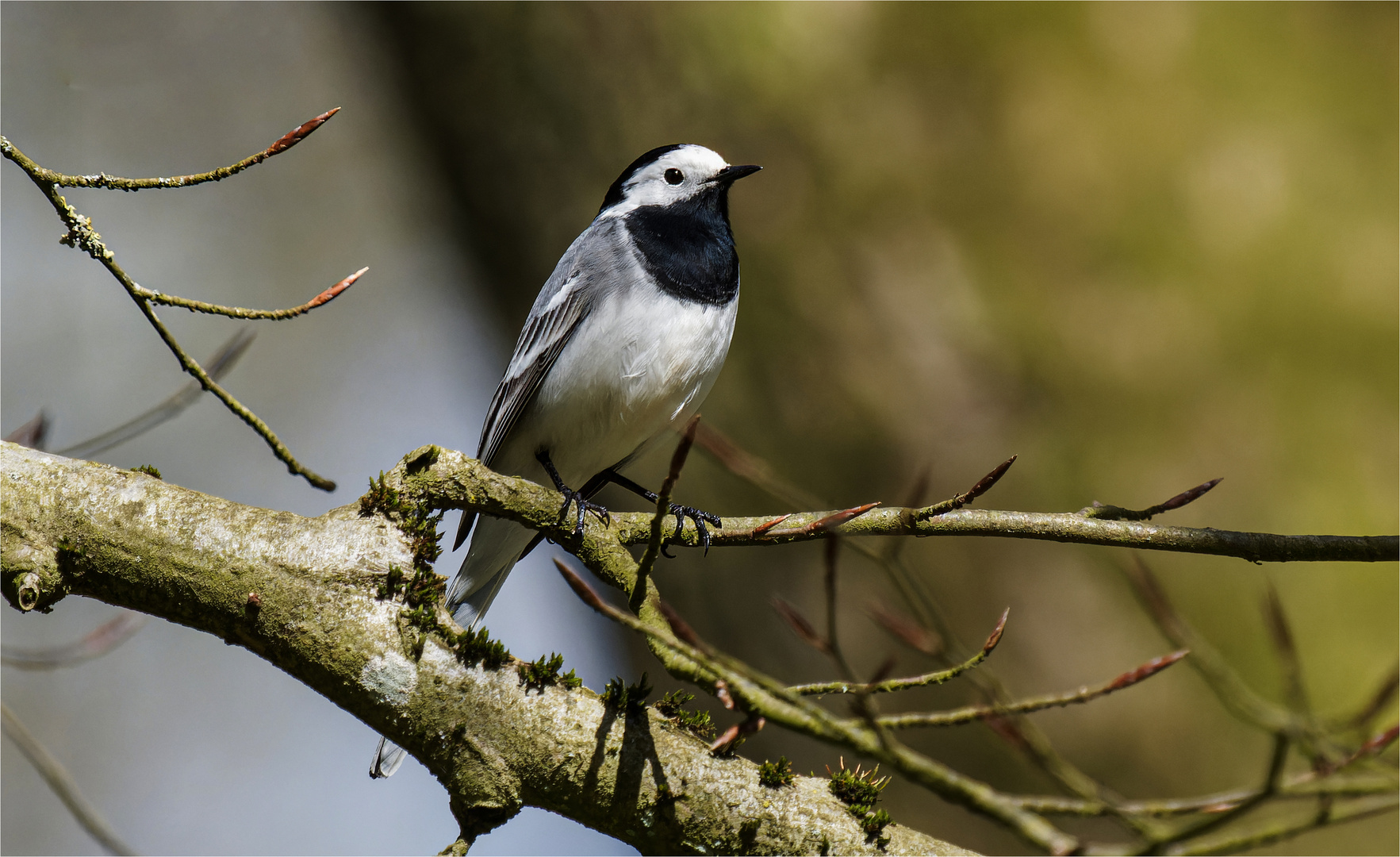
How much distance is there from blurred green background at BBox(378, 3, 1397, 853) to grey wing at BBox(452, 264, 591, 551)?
3.95 ft

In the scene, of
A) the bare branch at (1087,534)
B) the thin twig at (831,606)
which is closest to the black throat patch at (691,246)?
the bare branch at (1087,534)

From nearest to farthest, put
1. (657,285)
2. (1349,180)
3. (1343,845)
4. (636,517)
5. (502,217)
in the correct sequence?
(636,517), (657,285), (1343,845), (1349,180), (502,217)

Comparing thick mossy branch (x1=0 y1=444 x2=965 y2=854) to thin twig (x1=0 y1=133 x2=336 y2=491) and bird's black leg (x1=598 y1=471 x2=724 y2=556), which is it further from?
bird's black leg (x1=598 y1=471 x2=724 y2=556)

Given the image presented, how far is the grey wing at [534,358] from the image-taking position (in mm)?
3625

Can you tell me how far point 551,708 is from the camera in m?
1.95

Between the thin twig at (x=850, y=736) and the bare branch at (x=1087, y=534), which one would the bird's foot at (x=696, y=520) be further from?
the thin twig at (x=850, y=736)

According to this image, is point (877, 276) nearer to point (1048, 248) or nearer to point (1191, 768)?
point (1048, 248)

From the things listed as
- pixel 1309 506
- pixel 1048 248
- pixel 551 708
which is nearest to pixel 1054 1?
pixel 1048 248

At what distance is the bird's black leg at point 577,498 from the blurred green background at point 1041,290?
83 centimetres

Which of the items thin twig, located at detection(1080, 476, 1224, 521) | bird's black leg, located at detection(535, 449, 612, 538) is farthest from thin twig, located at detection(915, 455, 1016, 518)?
bird's black leg, located at detection(535, 449, 612, 538)

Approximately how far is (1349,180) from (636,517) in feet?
14.7

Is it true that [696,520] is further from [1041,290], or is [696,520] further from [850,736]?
[1041,290]

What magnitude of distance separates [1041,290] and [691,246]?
6.70 ft

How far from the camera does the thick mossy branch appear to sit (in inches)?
74.3
